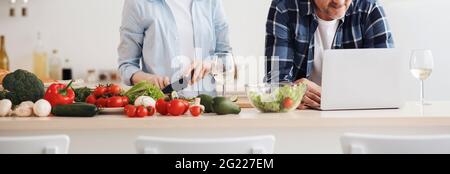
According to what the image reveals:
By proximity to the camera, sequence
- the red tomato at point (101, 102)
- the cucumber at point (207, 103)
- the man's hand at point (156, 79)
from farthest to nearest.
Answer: the man's hand at point (156, 79)
the red tomato at point (101, 102)
the cucumber at point (207, 103)

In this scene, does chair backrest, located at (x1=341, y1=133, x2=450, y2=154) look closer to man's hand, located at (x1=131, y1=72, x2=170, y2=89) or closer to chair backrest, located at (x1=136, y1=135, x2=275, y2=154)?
chair backrest, located at (x1=136, y1=135, x2=275, y2=154)

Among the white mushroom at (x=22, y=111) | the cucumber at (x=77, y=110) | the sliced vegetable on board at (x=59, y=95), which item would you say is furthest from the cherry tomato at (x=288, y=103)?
the white mushroom at (x=22, y=111)

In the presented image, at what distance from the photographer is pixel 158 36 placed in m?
3.36

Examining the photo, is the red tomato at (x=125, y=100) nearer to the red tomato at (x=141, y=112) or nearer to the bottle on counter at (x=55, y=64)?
the red tomato at (x=141, y=112)

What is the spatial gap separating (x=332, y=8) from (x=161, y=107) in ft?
3.25

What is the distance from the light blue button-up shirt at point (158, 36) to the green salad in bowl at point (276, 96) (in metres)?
1.00

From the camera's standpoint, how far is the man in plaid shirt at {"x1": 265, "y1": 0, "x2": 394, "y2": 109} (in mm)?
2959

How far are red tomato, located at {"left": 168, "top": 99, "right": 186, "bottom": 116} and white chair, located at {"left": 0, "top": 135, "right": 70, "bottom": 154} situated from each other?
47 cm

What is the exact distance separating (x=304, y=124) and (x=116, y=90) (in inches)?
30.6

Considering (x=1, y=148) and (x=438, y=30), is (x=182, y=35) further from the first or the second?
(x=438, y=30)

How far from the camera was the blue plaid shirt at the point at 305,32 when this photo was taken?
117 inches

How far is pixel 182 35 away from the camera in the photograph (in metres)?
3.42

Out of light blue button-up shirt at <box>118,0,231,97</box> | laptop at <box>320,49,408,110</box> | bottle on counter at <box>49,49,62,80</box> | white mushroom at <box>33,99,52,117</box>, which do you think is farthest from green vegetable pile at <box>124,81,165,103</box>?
bottle on counter at <box>49,49,62,80</box>
